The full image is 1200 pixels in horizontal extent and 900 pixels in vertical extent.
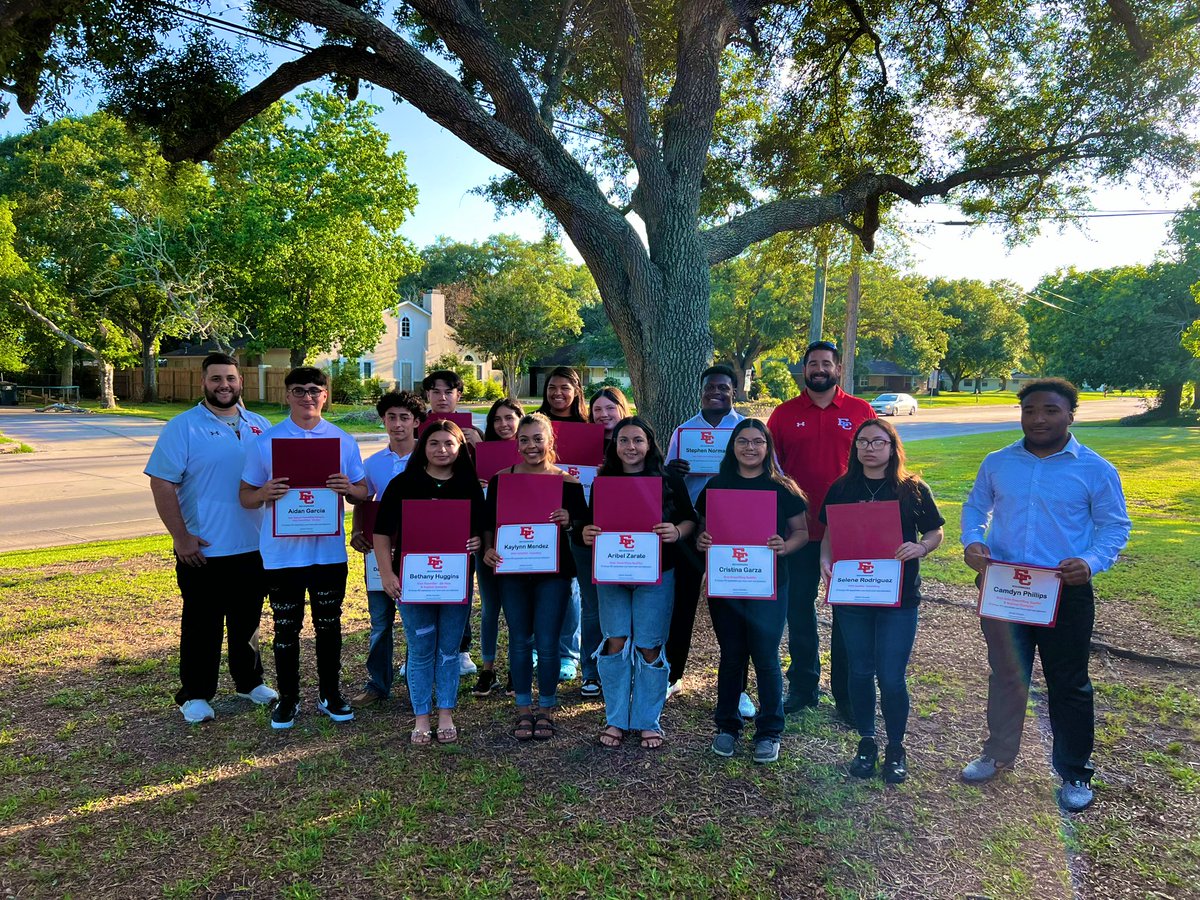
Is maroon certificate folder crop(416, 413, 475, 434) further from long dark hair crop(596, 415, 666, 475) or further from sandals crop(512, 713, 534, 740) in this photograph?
sandals crop(512, 713, 534, 740)

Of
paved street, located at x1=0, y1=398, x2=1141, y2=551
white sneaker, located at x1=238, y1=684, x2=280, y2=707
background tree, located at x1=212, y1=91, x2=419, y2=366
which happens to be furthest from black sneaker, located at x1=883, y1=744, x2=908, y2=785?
background tree, located at x1=212, y1=91, x2=419, y2=366

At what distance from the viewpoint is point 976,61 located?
358 inches

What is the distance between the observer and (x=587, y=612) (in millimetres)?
4840

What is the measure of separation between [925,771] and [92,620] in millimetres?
6829

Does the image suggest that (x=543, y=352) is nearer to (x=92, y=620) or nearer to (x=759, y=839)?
(x=92, y=620)

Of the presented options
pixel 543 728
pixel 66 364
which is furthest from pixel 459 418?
pixel 66 364

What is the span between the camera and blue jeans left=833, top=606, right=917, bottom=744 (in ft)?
12.3

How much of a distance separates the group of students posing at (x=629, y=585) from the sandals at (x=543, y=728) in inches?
0.4

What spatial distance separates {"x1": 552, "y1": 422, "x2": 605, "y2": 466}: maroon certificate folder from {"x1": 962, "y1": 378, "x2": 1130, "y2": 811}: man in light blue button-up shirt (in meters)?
2.36

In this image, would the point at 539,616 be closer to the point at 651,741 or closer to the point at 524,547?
the point at 524,547

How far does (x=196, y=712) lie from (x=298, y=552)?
4.39ft

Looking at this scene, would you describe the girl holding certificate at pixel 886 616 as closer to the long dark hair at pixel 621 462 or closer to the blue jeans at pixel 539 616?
the long dark hair at pixel 621 462

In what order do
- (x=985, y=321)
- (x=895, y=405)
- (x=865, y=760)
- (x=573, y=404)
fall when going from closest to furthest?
(x=865, y=760) < (x=573, y=404) < (x=895, y=405) < (x=985, y=321)

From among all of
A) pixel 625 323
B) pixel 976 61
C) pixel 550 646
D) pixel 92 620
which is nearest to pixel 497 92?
pixel 625 323
